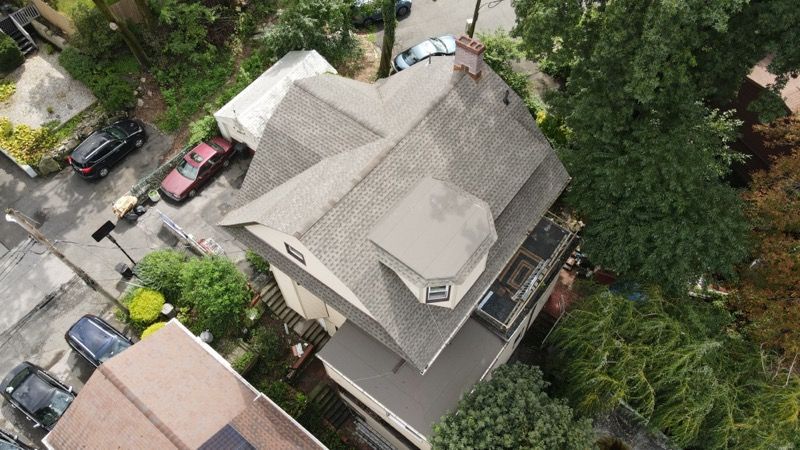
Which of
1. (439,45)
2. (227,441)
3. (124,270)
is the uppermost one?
(439,45)

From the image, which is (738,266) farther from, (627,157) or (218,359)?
(218,359)

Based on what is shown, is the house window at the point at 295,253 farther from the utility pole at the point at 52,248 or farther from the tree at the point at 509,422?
the utility pole at the point at 52,248

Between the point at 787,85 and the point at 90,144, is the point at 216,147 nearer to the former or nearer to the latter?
the point at 90,144

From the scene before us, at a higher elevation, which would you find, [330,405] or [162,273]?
[330,405]

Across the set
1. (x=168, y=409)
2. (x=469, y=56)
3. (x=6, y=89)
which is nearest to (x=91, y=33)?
(x=6, y=89)

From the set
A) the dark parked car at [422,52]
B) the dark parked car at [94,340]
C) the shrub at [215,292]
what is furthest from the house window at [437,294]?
the dark parked car at [422,52]

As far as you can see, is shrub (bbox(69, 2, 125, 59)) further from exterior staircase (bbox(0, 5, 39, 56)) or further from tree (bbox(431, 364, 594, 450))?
tree (bbox(431, 364, 594, 450))

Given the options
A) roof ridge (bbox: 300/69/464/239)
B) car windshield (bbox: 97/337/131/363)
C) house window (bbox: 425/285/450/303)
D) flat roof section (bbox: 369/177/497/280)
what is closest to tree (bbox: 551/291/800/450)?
house window (bbox: 425/285/450/303)
